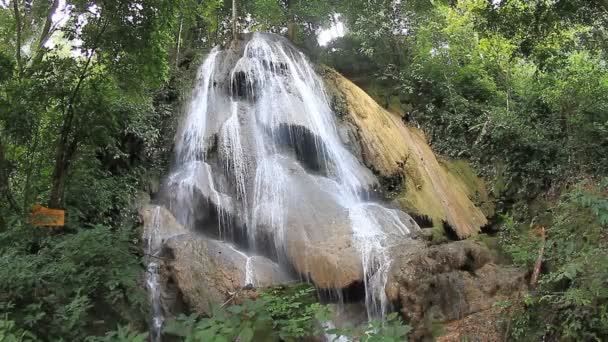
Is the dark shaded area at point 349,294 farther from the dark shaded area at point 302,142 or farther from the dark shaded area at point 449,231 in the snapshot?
the dark shaded area at point 302,142

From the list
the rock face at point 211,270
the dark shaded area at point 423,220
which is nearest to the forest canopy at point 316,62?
the rock face at point 211,270

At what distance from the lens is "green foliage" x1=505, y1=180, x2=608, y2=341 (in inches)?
182

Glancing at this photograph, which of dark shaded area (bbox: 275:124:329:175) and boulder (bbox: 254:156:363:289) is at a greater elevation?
dark shaded area (bbox: 275:124:329:175)

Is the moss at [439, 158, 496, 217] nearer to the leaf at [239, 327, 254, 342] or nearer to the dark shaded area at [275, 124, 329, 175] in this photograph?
the dark shaded area at [275, 124, 329, 175]

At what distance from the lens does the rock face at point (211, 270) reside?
24.0ft

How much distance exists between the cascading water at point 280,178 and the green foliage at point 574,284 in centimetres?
241

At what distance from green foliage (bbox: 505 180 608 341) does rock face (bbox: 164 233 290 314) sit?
13.5ft

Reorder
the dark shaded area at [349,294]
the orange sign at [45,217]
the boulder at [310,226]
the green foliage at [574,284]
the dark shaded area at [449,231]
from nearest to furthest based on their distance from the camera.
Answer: the green foliage at [574,284] < the orange sign at [45,217] < the dark shaded area at [349,294] < the boulder at [310,226] < the dark shaded area at [449,231]

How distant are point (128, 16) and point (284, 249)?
4.77 m

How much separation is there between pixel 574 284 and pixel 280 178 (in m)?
6.33

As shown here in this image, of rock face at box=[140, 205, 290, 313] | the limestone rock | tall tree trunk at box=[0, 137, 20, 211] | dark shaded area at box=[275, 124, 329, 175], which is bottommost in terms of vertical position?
rock face at box=[140, 205, 290, 313]

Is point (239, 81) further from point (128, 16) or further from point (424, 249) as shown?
point (424, 249)

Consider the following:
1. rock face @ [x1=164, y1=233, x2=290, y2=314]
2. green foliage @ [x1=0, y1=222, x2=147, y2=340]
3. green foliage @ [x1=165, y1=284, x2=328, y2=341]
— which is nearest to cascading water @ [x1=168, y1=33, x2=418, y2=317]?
rock face @ [x1=164, y1=233, x2=290, y2=314]

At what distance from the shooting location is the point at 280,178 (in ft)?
33.7
